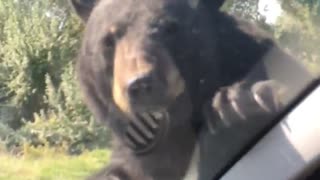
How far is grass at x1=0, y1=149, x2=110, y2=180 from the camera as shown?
2.88 meters

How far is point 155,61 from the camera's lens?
260 centimetres

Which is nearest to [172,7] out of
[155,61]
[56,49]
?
[155,61]

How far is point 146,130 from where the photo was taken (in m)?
2.70

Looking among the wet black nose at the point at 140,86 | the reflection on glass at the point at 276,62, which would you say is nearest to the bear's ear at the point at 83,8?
the wet black nose at the point at 140,86

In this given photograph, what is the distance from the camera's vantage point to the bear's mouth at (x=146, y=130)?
8.80 feet

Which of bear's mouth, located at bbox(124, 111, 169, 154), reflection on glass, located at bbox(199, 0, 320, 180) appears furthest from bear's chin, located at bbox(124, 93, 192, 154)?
reflection on glass, located at bbox(199, 0, 320, 180)

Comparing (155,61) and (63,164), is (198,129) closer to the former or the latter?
(155,61)

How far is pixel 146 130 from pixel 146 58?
22cm

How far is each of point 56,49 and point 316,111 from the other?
90cm

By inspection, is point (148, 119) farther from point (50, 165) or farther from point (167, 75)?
point (50, 165)

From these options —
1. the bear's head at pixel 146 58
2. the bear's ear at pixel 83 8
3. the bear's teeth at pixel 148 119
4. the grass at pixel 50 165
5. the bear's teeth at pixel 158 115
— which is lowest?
the grass at pixel 50 165

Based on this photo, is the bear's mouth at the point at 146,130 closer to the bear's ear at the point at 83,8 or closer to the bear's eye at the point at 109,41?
the bear's eye at the point at 109,41

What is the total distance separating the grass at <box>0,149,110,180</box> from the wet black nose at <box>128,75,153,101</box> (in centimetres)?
33

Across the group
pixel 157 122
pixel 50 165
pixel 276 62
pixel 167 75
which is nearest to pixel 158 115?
pixel 157 122
